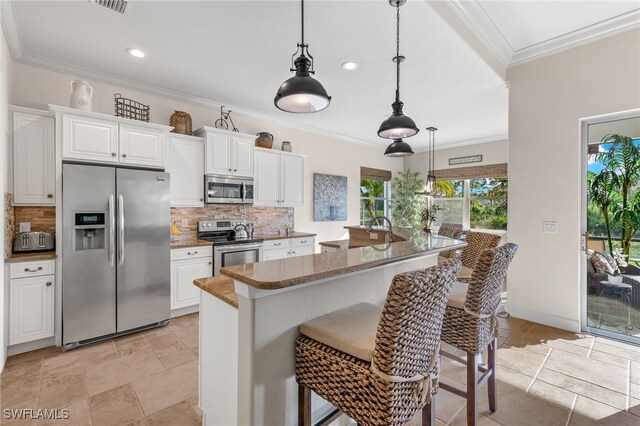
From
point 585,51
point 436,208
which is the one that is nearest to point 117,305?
point 585,51

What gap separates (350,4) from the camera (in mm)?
2260

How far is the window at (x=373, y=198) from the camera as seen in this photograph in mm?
6945

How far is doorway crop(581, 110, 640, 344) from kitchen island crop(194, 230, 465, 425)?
8.59 feet

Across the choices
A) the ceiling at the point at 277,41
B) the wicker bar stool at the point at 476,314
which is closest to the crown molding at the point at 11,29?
the ceiling at the point at 277,41

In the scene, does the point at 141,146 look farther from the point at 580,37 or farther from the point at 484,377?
the point at 580,37

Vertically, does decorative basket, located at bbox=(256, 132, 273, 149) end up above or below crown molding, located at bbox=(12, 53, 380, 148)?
below

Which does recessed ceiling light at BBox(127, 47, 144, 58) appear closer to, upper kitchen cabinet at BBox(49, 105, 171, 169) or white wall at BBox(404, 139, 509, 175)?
upper kitchen cabinet at BBox(49, 105, 171, 169)

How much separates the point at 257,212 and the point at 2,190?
116 inches

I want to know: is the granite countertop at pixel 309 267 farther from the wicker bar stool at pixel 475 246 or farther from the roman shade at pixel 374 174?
the roman shade at pixel 374 174

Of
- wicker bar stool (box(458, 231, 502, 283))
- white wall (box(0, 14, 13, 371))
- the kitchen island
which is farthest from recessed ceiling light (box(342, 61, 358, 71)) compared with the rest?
white wall (box(0, 14, 13, 371))

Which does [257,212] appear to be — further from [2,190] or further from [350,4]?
[350,4]

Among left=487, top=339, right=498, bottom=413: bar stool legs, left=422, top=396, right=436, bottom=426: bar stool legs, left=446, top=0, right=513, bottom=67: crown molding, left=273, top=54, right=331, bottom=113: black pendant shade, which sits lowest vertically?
left=487, top=339, right=498, bottom=413: bar stool legs

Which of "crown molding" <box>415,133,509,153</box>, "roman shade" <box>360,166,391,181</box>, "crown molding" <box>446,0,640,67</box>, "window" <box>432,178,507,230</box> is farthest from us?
"roman shade" <box>360,166,391,181</box>

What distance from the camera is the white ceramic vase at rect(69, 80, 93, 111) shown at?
2.94 meters
